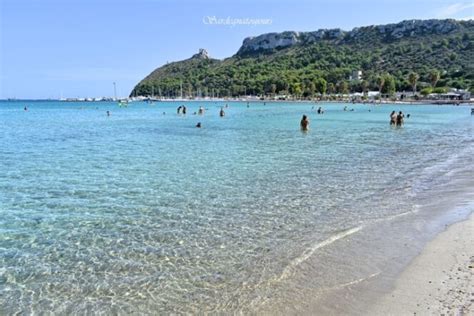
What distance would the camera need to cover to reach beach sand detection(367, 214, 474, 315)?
16.5 ft

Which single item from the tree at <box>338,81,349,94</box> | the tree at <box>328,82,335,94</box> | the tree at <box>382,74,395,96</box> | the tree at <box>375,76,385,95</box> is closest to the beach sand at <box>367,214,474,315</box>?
the tree at <box>382,74,395,96</box>

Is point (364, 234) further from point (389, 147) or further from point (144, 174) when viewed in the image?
point (389, 147)

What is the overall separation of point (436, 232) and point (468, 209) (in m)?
2.30

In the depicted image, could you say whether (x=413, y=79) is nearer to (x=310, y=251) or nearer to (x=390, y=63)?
(x=390, y=63)

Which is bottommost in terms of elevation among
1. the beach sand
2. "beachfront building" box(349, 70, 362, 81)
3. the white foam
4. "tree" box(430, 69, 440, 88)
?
the white foam

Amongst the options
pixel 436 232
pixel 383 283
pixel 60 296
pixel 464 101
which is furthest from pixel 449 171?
pixel 464 101

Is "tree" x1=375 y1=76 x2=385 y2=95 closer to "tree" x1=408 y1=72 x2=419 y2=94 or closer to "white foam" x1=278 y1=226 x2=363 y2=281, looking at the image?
"tree" x1=408 y1=72 x2=419 y2=94

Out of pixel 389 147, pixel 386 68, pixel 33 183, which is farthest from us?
pixel 386 68

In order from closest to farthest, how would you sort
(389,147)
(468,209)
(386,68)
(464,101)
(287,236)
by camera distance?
(287,236) < (468,209) < (389,147) < (464,101) < (386,68)

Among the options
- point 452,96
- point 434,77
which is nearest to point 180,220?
point 452,96

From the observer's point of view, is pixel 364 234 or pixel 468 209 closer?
pixel 364 234

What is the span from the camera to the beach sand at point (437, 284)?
5.02 meters

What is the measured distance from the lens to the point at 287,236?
7965 mm

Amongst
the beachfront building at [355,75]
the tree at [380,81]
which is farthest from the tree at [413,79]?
the beachfront building at [355,75]
